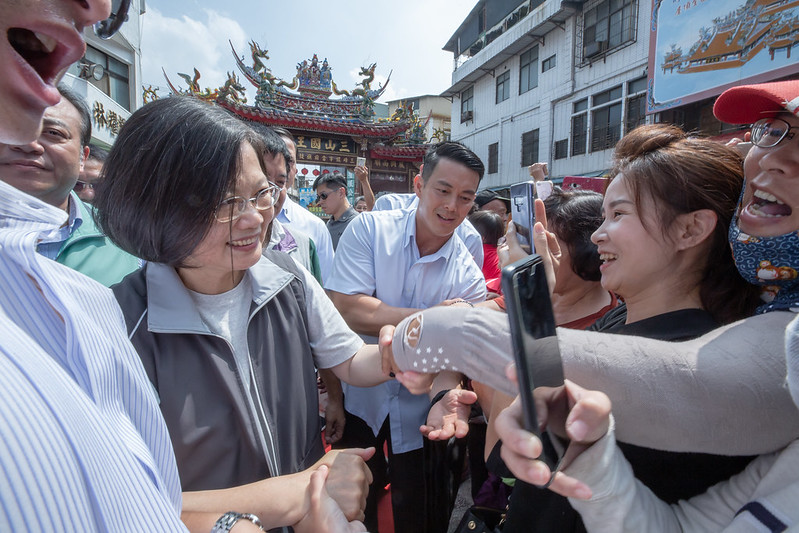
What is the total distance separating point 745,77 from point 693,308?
1007 centimetres

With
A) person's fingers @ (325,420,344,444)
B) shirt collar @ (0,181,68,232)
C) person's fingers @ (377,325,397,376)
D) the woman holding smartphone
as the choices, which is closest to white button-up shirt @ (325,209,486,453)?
person's fingers @ (325,420,344,444)

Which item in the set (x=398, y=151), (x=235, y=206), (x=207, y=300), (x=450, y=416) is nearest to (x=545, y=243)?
(x=450, y=416)

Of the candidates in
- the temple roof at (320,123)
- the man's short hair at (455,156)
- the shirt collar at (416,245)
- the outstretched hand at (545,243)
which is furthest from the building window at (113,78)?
the outstretched hand at (545,243)

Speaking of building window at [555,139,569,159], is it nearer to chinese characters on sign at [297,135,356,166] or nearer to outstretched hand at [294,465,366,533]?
chinese characters on sign at [297,135,356,166]

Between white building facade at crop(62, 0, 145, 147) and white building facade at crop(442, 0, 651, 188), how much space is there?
527 inches

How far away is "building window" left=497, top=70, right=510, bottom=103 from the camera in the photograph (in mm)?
17094

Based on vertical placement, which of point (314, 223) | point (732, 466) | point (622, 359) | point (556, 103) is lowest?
point (732, 466)

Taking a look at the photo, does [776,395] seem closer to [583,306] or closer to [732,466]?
[732,466]

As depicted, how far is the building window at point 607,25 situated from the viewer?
39.2 ft

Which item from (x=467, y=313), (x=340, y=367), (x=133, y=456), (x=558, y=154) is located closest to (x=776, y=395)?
(x=467, y=313)

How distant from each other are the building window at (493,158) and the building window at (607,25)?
16.5 ft

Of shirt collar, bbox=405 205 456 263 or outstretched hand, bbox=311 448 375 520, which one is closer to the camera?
outstretched hand, bbox=311 448 375 520

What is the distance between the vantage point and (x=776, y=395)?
745 mm

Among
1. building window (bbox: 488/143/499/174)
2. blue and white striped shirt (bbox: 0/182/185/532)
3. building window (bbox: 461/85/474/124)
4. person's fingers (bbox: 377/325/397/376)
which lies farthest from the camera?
building window (bbox: 461/85/474/124)
